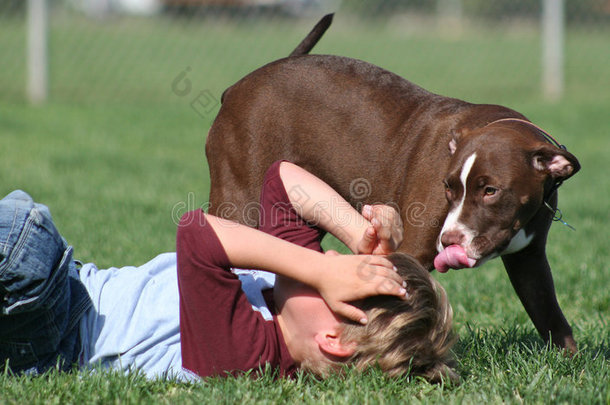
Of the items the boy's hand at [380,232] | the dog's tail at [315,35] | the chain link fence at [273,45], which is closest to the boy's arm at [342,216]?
the boy's hand at [380,232]

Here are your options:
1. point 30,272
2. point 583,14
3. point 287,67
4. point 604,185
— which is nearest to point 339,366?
point 30,272

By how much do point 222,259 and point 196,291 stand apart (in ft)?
0.48

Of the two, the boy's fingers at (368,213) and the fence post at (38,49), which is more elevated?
the boy's fingers at (368,213)

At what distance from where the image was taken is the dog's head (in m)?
3.05

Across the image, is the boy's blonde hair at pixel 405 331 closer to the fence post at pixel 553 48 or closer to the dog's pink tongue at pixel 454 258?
the dog's pink tongue at pixel 454 258

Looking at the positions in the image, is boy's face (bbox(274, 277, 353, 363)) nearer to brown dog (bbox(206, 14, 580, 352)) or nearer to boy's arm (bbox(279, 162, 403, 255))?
boy's arm (bbox(279, 162, 403, 255))

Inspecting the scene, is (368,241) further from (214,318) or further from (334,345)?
(214,318)

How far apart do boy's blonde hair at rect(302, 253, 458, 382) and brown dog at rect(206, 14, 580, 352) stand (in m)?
0.44

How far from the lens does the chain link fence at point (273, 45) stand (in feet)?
39.7

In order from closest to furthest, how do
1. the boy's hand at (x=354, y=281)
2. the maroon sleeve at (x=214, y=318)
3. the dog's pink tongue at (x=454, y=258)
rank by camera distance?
the boy's hand at (x=354, y=281) → the maroon sleeve at (x=214, y=318) → the dog's pink tongue at (x=454, y=258)

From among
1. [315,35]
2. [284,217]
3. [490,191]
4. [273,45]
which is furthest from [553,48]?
[284,217]

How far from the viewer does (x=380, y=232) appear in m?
2.64

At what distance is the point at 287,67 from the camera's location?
395cm

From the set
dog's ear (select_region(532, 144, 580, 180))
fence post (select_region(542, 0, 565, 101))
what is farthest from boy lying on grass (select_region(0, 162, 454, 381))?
fence post (select_region(542, 0, 565, 101))
